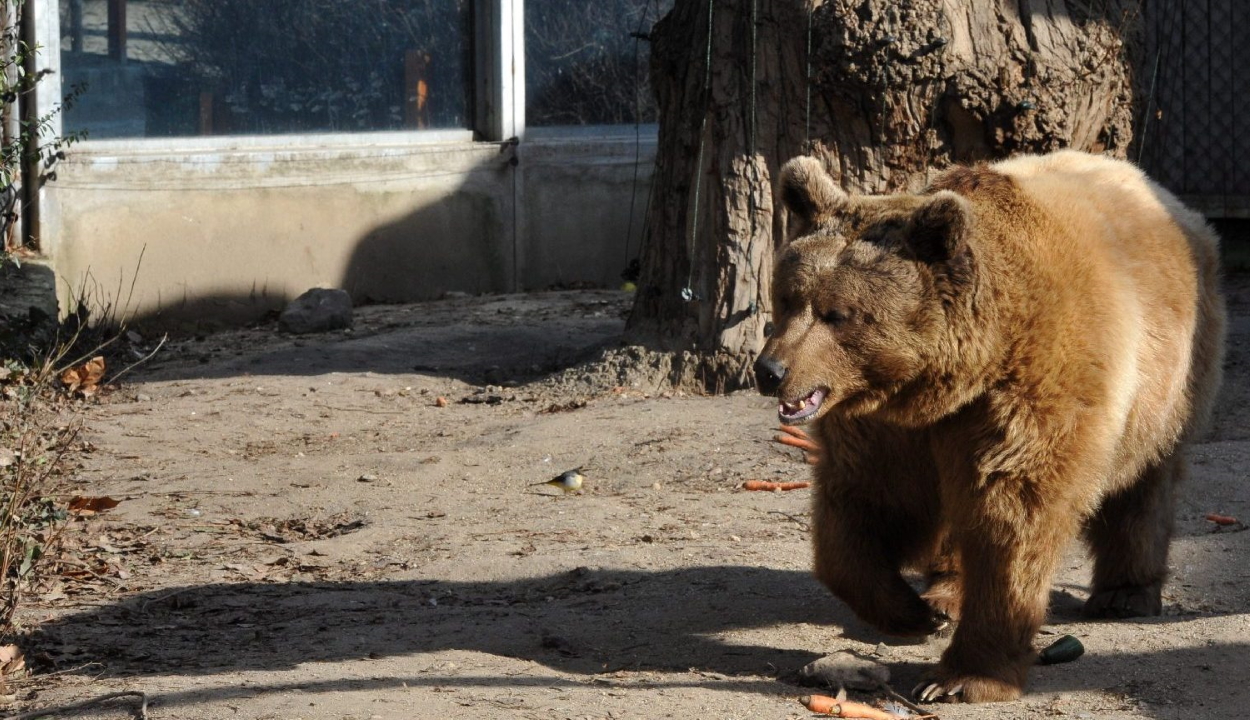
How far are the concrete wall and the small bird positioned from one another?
4.47m

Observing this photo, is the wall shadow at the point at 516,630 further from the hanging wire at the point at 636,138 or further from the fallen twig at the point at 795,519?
the hanging wire at the point at 636,138

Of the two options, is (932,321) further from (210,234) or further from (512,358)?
(210,234)

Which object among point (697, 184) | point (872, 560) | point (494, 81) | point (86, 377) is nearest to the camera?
point (872, 560)

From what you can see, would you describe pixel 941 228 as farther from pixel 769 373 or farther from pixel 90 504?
pixel 90 504

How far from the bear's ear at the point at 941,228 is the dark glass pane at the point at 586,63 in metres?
8.98

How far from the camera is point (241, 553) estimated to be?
19.6ft

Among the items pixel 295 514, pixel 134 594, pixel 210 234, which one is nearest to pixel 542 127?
pixel 210 234

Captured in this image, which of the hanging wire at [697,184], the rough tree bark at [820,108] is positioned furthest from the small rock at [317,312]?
the hanging wire at [697,184]

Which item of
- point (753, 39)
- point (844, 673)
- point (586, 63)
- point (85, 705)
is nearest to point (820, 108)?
point (753, 39)

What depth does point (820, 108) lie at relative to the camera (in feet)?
26.5

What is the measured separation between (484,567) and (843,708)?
1.93 metres

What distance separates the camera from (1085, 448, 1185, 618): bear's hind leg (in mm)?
5211

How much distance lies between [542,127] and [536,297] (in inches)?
70.8

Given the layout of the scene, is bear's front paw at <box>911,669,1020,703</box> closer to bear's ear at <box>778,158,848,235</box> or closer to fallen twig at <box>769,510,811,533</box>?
bear's ear at <box>778,158,848,235</box>
